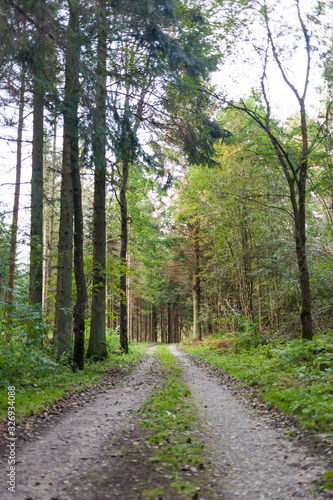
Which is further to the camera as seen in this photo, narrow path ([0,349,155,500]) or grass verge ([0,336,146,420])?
grass verge ([0,336,146,420])

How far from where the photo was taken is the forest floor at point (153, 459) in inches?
132

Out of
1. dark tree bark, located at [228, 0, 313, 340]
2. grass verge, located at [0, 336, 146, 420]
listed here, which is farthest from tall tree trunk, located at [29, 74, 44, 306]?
dark tree bark, located at [228, 0, 313, 340]

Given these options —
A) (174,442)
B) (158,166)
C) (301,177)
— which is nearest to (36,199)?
(158,166)

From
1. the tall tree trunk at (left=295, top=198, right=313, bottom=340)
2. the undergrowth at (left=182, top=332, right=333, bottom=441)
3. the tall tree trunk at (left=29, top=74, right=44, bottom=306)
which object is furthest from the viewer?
the tall tree trunk at (left=29, top=74, right=44, bottom=306)

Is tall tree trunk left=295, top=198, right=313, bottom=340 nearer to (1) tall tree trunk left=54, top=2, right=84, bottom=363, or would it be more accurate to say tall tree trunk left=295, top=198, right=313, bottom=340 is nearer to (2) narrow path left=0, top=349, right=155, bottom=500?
(2) narrow path left=0, top=349, right=155, bottom=500

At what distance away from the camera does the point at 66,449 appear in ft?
14.5

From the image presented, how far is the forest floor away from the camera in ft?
11.0

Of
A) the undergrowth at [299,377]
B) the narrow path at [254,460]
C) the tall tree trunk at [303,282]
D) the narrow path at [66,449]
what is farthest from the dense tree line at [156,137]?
the narrow path at [254,460]

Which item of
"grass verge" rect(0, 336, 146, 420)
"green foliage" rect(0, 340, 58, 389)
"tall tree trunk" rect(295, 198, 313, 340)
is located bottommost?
"grass verge" rect(0, 336, 146, 420)

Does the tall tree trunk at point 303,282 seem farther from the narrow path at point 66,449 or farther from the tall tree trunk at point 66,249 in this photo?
the tall tree trunk at point 66,249

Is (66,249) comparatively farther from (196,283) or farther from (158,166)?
(196,283)

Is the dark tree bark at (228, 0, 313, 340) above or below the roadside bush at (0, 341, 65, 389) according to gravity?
above

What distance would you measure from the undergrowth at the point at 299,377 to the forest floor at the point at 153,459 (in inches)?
12.1

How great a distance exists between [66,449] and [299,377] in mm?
4783
